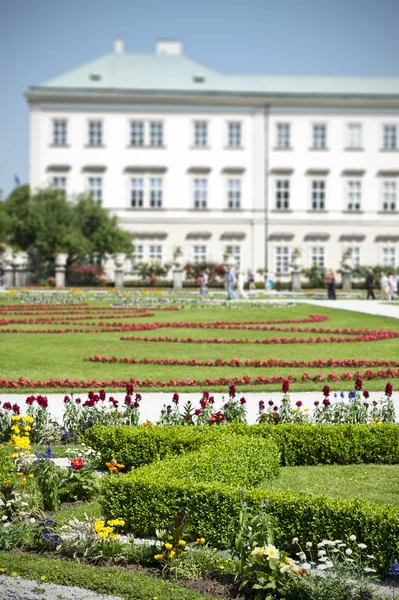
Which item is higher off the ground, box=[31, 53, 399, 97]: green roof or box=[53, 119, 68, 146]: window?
box=[31, 53, 399, 97]: green roof

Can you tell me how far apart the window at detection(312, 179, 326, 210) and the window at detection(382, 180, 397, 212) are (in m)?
3.90

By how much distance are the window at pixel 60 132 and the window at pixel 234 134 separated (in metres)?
10.3

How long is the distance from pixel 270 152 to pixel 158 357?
133 ft

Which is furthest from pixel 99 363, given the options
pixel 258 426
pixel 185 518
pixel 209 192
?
pixel 209 192

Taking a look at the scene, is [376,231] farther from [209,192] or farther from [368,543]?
[368,543]

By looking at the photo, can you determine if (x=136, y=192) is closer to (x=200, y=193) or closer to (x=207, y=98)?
(x=200, y=193)

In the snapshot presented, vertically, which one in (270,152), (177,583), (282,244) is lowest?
(177,583)

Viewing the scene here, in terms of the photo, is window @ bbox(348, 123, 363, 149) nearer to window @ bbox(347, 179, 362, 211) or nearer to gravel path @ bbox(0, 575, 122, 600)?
window @ bbox(347, 179, 362, 211)

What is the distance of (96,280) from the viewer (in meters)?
47.8

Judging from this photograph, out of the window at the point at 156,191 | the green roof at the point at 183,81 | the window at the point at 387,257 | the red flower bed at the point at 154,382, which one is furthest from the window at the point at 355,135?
the red flower bed at the point at 154,382

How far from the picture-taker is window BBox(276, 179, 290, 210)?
5478 centimetres

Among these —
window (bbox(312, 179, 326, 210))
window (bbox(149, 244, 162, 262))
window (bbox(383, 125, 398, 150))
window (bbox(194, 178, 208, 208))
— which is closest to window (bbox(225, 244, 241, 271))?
window (bbox(194, 178, 208, 208))

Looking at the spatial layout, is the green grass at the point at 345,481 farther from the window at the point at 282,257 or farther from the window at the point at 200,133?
the window at the point at 200,133

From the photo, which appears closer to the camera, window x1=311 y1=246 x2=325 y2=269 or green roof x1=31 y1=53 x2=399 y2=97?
green roof x1=31 y1=53 x2=399 y2=97
